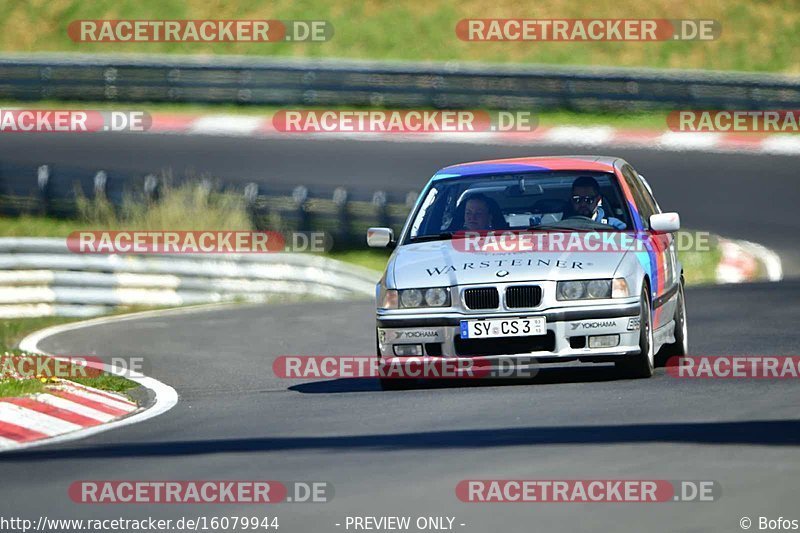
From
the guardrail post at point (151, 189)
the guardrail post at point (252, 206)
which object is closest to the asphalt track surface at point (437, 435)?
the guardrail post at point (252, 206)

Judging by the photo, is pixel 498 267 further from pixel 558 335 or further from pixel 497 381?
pixel 497 381

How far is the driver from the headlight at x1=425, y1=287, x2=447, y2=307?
4.30 feet

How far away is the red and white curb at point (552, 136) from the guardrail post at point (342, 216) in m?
6.94

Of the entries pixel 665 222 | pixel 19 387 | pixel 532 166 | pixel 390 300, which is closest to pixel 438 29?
pixel 532 166

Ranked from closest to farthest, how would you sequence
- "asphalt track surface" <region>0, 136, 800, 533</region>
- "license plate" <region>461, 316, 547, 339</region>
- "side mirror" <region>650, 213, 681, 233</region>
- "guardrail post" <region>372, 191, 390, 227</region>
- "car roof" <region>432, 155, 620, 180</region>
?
"asphalt track surface" <region>0, 136, 800, 533</region>
"license plate" <region>461, 316, 547, 339</region>
"side mirror" <region>650, 213, 681, 233</region>
"car roof" <region>432, 155, 620, 180</region>
"guardrail post" <region>372, 191, 390, 227</region>

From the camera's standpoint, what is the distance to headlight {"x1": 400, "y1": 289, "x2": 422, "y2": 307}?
1031 cm

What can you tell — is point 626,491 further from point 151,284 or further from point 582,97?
point 582,97

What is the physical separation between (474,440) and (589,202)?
323cm

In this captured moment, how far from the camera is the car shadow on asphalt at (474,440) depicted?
7.96m

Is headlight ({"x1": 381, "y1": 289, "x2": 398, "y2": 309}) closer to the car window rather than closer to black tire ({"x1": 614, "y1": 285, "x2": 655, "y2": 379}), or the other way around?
black tire ({"x1": 614, "y1": 285, "x2": 655, "y2": 379})

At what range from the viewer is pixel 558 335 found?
10055 mm

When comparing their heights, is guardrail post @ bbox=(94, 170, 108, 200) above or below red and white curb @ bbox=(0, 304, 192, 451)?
above

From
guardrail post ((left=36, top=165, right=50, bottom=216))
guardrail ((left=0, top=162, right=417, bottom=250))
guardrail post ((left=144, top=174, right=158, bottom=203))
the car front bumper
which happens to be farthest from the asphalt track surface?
guardrail post ((left=36, top=165, right=50, bottom=216))

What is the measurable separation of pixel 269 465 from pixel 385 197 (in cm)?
1292
